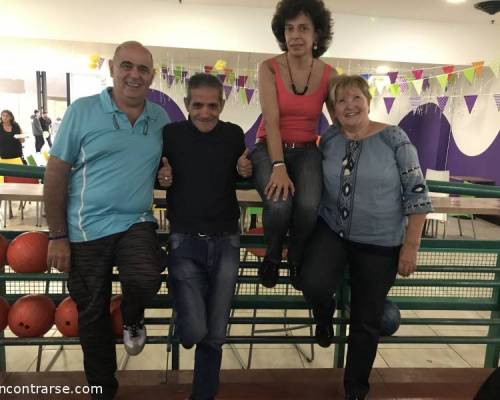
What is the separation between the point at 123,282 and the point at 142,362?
1518mm

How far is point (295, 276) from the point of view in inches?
75.5

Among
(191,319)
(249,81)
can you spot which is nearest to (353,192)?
(191,319)

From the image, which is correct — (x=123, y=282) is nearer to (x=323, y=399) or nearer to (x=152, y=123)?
A: (x=152, y=123)

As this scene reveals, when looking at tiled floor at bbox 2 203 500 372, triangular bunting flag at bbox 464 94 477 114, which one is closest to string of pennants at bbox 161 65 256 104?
triangular bunting flag at bbox 464 94 477 114

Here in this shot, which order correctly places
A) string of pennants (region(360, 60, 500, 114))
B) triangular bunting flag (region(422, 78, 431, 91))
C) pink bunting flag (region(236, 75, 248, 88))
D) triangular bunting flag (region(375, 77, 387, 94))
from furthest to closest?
1. triangular bunting flag (region(422, 78, 431, 91))
2. pink bunting flag (region(236, 75, 248, 88))
3. triangular bunting flag (region(375, 77, 387, 94))
4. string of pennants (region(360, 60, 500, 114))

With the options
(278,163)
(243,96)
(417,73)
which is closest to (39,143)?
(243,96)

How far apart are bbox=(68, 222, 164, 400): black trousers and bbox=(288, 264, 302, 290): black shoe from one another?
59 cm

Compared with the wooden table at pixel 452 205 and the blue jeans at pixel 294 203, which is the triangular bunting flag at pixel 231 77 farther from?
the blue jeans at pixel 294 203

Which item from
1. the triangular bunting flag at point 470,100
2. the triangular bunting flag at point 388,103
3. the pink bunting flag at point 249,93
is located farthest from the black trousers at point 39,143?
the triangular bunting flag at point 470,100

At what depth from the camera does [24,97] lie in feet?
30.7

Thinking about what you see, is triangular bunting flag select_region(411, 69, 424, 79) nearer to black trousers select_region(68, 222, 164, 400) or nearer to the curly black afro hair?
the curly black afro hair

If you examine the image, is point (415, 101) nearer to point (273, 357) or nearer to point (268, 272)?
point (273, 357)

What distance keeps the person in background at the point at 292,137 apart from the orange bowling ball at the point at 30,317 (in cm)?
102

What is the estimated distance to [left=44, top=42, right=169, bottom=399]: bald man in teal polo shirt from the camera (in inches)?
65.7
